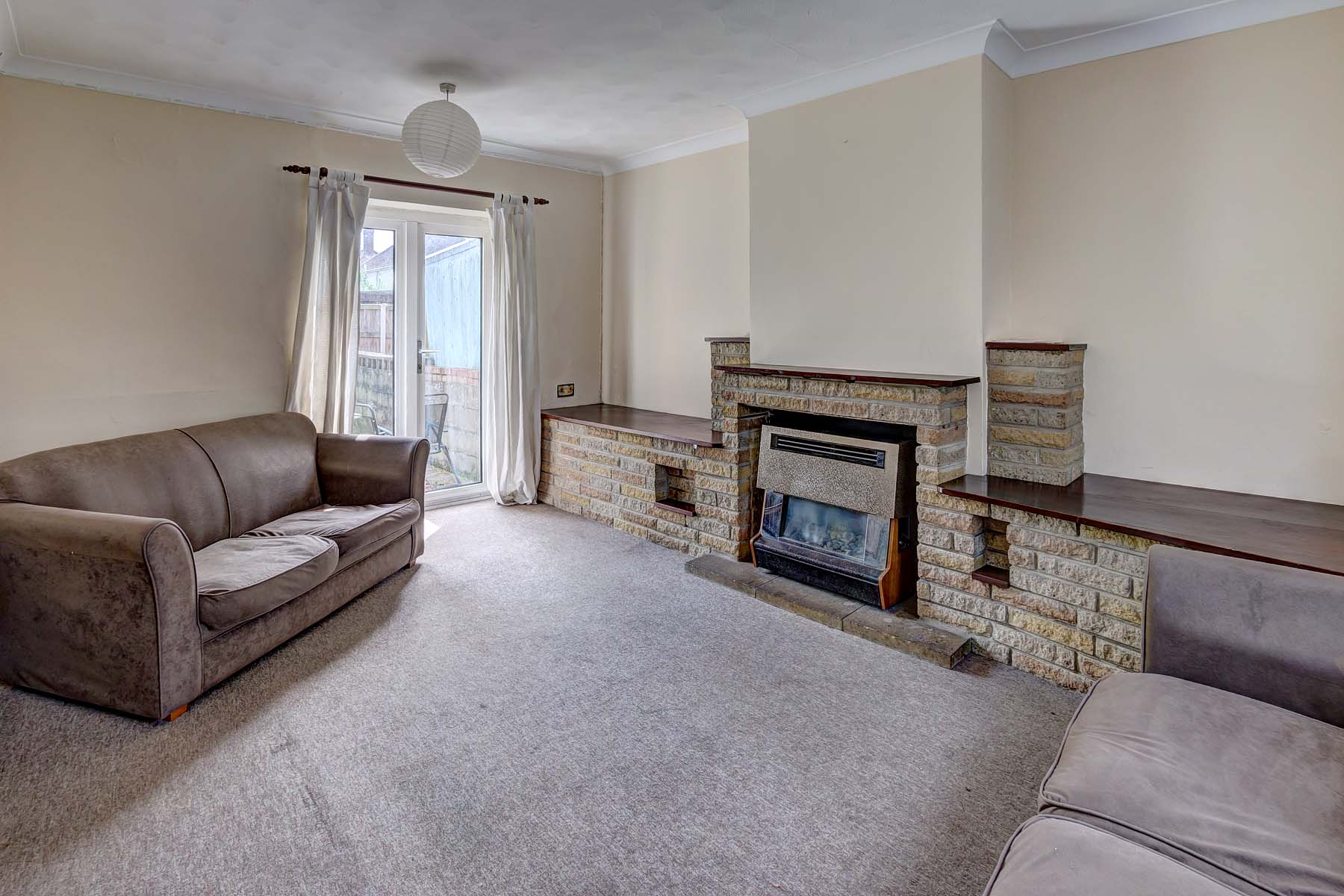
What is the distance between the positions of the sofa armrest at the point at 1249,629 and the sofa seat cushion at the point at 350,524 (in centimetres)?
299

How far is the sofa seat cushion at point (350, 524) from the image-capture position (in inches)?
125

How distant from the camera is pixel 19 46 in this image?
3.05 metres

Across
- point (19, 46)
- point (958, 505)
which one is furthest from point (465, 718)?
point (19, 46)

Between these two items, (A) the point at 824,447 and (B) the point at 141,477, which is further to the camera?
(A) the point at 824,447

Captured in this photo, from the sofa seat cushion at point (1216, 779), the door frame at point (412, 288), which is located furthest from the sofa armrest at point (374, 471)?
the sofa seat cushion at point (1216, 779)

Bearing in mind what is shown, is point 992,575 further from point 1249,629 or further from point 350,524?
point 350,524

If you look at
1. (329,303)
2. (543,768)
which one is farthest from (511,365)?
(543,768)

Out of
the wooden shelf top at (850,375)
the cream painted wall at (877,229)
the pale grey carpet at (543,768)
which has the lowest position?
the pale grey carpet at (543,768)

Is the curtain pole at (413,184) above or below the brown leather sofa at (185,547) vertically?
above

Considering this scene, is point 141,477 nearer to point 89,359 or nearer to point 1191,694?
point 89,359

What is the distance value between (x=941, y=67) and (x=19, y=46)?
396 cm

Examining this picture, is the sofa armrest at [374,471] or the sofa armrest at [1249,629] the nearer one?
the sofa armrest at [1249,629]

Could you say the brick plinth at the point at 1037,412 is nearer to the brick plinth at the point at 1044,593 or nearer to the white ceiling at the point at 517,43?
the brick plinth at the point at 1044,593

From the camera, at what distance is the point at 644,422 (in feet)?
15.4
